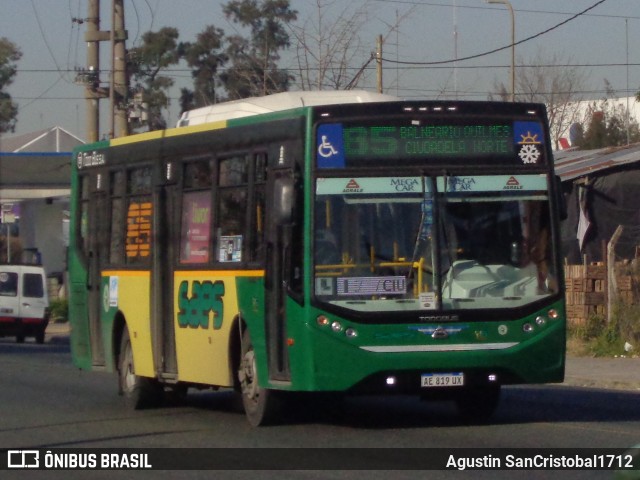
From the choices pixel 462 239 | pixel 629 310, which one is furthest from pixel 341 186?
pixel 629 310

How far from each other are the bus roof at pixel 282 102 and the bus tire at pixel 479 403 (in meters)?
3.08

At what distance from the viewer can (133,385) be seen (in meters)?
15.5

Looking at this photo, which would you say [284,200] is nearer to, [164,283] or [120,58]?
[164,283]

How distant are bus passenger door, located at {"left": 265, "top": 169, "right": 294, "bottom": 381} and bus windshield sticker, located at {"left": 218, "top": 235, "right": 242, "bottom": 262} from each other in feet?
2.31

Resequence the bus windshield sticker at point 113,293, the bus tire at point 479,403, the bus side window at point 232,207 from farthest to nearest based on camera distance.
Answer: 1. the bus windshield sticker at point 113,293
2. the bus tire at point 479,403
3. the bus side window at point 232,207

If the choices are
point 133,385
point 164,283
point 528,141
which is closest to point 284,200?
point 528,141

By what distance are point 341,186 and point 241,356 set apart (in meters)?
2.23

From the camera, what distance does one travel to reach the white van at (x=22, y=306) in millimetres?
35312

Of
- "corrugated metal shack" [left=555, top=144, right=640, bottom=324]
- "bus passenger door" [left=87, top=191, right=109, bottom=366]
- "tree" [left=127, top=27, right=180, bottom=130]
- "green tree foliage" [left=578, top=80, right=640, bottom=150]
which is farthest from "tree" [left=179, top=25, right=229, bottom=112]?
"bus passenger door" [left=87, top=191, right=109, bottom=366]

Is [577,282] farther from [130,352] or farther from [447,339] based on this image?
[447,339]

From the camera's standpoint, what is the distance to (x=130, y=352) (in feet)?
50.9

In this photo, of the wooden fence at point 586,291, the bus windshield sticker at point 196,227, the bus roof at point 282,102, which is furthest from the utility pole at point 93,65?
the bus windshield sticker at point 196,227

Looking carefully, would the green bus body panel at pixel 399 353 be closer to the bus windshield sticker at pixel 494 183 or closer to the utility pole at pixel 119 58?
the bus windshield sticker at pixel 494 183

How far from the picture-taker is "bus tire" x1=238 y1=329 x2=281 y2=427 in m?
12.5
